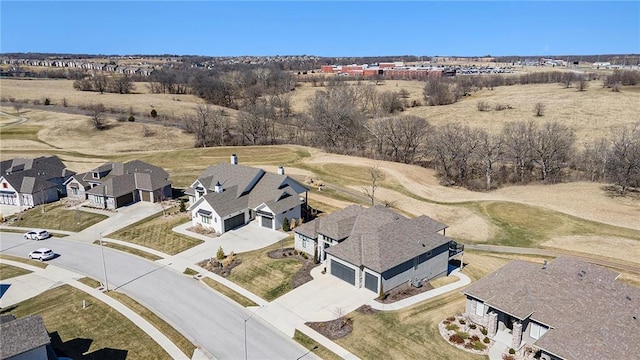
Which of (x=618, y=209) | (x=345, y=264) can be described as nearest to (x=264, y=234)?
(x=345, y=264)

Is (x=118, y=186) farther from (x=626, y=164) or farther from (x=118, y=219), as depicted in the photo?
(x=626, y=164)

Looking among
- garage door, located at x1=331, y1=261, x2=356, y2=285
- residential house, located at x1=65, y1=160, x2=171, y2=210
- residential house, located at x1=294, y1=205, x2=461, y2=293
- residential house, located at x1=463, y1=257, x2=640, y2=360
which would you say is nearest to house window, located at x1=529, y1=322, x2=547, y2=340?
residential house, located at x1=463, y1=257, x2=640, y2=360

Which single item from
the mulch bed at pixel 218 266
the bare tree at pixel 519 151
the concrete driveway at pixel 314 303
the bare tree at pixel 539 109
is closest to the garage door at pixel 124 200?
the mulch bed at pixel 218 266

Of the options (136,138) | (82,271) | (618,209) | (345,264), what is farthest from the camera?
(136,138)

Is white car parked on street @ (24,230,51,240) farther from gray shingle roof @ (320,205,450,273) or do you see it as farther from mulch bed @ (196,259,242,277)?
gray shingle roof @ (320,205,450,273)

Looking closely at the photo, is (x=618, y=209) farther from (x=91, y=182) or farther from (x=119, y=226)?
(x=91, y=182)

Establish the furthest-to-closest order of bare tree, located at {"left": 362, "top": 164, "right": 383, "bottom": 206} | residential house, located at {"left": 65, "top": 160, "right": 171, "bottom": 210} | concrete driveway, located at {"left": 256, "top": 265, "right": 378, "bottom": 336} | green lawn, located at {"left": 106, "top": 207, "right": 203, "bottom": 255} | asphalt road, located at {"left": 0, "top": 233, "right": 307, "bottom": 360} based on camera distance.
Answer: bare tree, located at {"left": 362, "top": 164, "right": 383, "bottom": 206} → residential house, located at {"left": 65, "top": 160, "right": 171, "bottom": 210} → green lawn, located at {"left": 106, "top": 207, "right": 203, "bottom": 255} → concrete driveway, located at {"left": 256, "top": 265, "right": 378, "bottom": 336} → asphalt road, located at {"left": 0, "top": 233, "right": 307, "bottom": 360}

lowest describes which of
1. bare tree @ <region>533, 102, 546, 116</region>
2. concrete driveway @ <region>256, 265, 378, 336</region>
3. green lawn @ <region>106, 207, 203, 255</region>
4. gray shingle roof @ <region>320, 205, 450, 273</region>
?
concrete driveway @ <region>256, 265, 378, 336</region>
